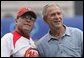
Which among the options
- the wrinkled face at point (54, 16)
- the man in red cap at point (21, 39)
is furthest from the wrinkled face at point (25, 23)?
the wrinkled face at point (54, 16)

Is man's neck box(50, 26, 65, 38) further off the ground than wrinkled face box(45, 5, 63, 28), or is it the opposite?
wrinkled face box(45, 5, 63, 28)

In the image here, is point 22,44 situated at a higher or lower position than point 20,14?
lower

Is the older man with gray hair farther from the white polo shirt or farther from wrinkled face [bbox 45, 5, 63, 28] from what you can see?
the white polo shirt

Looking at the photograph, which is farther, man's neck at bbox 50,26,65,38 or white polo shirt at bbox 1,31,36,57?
man's neck at bbox 50,26,65,38

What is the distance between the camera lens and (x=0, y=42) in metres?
3.25

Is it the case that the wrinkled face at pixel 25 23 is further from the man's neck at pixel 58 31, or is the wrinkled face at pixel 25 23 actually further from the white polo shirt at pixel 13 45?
the man's neck at pixel 58 31

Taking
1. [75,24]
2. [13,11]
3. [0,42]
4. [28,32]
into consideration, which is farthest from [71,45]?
[13,11]

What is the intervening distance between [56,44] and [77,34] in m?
0.20

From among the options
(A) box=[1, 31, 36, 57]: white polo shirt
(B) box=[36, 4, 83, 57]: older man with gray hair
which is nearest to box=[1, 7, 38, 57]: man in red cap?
(A) box=[1, 31, 36, 57]: white polo shirt

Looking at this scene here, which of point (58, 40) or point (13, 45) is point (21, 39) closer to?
point (13, 45)

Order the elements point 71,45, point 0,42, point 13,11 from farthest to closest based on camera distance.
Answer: point 13,11 → point 71,45 → point 0,42

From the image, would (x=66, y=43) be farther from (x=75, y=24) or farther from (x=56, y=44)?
(x=75, y=24)

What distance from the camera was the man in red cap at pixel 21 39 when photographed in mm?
3207

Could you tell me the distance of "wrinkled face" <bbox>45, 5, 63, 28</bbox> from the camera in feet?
11.4
